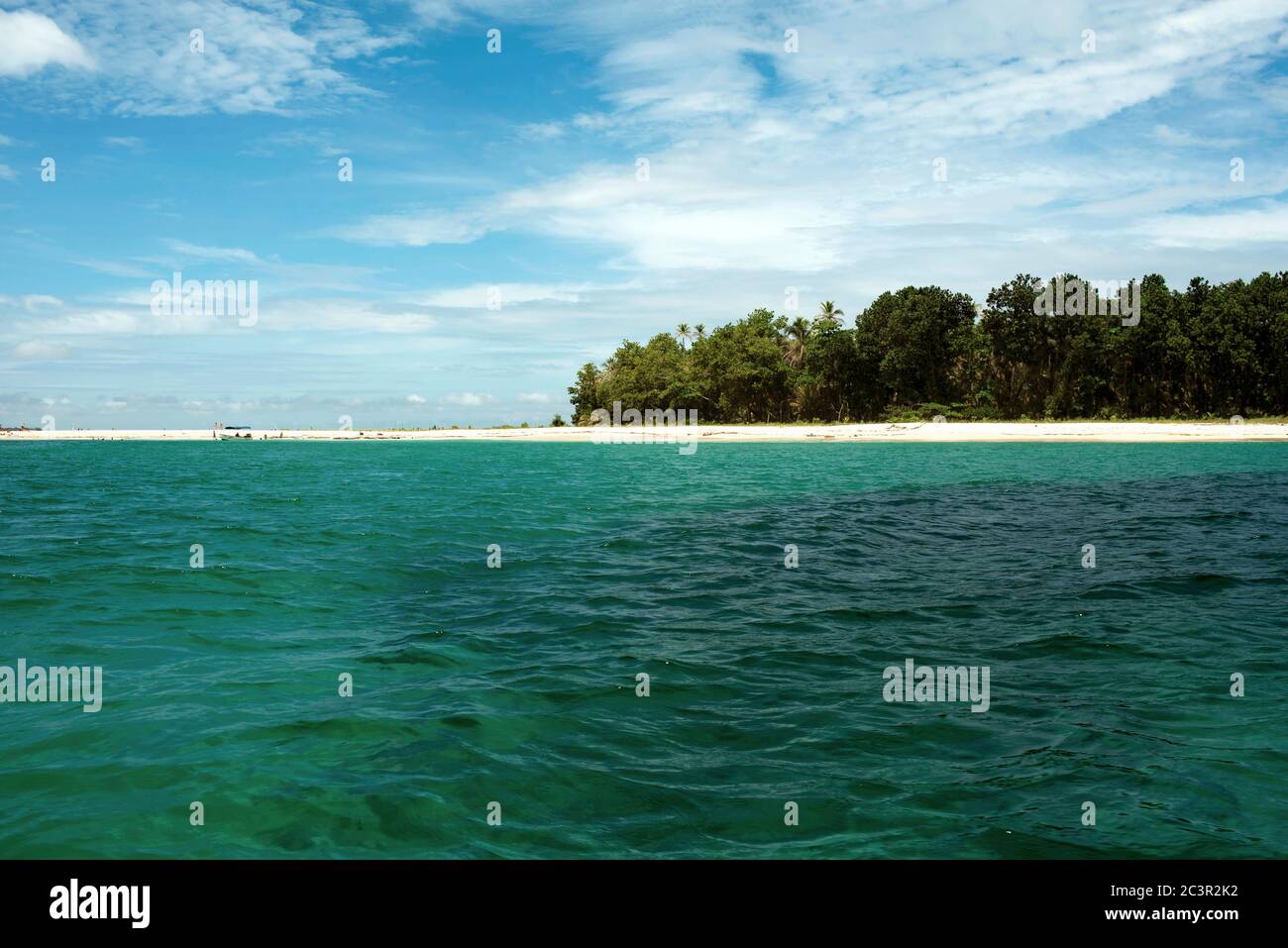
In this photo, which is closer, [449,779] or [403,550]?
[449,779]

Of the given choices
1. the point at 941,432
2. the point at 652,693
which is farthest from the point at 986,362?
the point at 652,693

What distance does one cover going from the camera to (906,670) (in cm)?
1016

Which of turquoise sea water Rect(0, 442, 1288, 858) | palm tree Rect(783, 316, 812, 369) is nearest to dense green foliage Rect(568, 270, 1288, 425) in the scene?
palm tree Rect(783, 316, 812, 369)

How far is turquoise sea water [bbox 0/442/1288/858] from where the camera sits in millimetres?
6492

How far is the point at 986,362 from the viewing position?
89500 mm

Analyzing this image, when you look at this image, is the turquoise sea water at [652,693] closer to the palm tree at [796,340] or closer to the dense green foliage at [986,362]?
the dense green foliage at [986,362]

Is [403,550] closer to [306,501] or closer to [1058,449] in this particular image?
[306,501]

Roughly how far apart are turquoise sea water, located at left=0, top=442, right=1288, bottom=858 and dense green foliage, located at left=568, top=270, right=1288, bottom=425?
60511 mm

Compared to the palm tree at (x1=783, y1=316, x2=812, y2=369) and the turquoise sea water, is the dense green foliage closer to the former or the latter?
A: the palm tree at (x1=783, y1=316, x2=812, y2=369)

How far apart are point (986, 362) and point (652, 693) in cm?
8914

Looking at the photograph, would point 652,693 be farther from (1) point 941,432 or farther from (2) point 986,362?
(2) point 986,362
